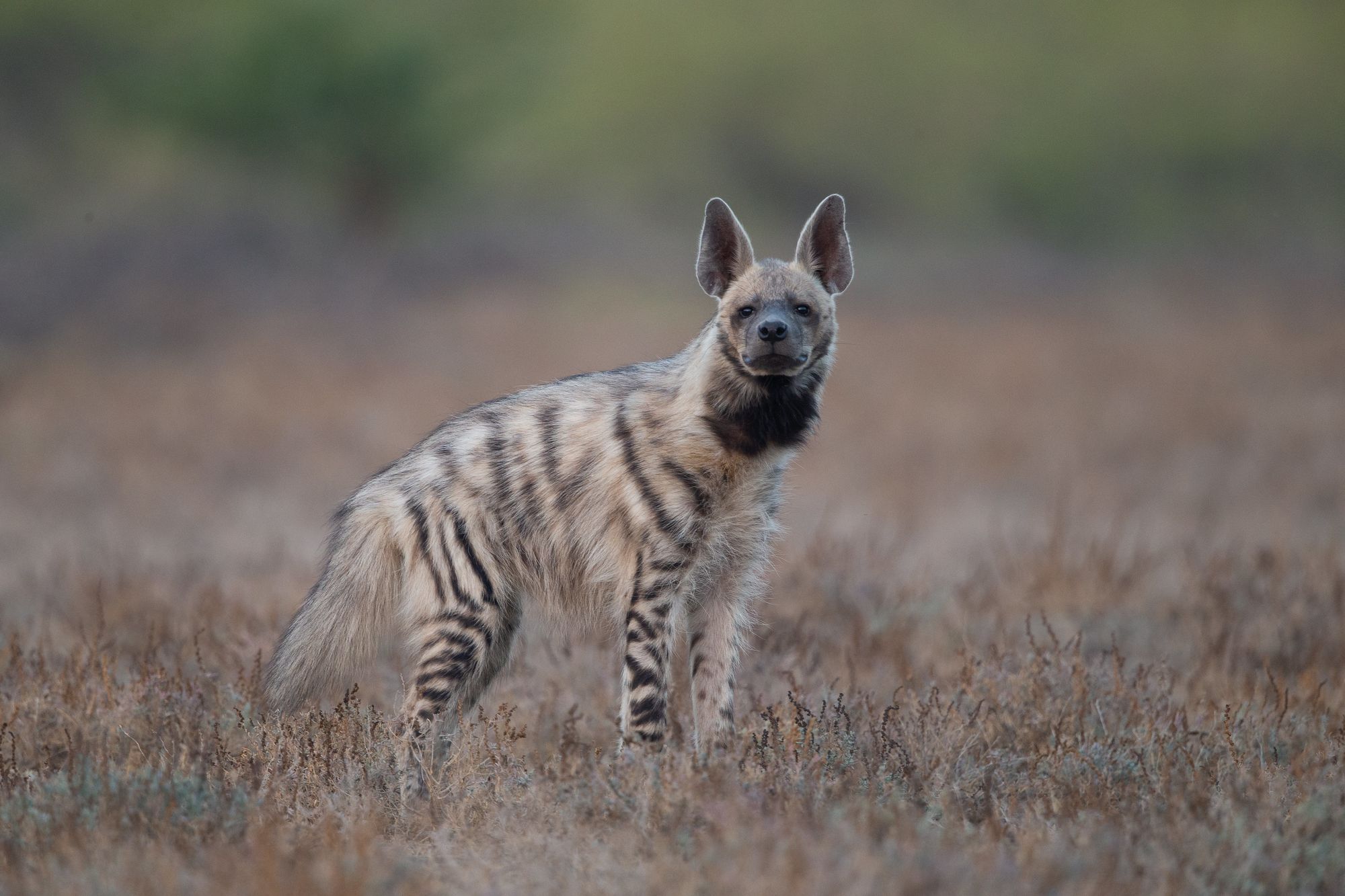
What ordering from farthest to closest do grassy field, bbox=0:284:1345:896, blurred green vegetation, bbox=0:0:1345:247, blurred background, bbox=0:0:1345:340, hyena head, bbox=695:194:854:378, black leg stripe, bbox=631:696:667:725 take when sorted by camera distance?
blurred green vegetation, bbox=0:0:1345:247
blurred background, bbox=0:0:1345:340
hyena head, bbox=695:194:854:378
black leg stripe, bbox=631:696:667:725
grassy field, bbox=0:284:1345:896

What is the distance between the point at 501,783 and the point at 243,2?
55.1 feet

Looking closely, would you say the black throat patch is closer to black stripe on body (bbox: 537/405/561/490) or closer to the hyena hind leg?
black stripe on body (bbox: 537/405/561/490)

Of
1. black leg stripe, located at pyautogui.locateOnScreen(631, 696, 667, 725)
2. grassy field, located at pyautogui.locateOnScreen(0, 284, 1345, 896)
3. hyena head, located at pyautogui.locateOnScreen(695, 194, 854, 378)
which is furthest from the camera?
hyena head, located at pyautogui.locateOnScreen(695, 194, 854, 378)

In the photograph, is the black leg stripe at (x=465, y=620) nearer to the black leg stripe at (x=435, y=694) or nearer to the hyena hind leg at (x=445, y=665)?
the hyena hind leg at (x=445, y=665)

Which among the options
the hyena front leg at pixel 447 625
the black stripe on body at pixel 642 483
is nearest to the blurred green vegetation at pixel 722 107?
the hyena front leg at pixel 447 625

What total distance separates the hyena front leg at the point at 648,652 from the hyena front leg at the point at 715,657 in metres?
0.16

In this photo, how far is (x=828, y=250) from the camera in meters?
4.17

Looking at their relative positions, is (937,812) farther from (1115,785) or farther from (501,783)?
(501,783)

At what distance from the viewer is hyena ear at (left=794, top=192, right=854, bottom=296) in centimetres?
410

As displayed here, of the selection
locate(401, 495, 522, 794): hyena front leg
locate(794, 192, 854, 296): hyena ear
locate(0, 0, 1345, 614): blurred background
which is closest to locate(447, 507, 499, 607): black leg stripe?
locate(401, 495, 522, 794): hyena front leg

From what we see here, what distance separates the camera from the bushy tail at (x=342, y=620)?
388 cm

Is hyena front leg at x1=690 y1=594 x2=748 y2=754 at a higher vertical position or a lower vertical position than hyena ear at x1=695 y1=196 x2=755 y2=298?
lower

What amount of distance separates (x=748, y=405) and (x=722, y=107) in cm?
2284

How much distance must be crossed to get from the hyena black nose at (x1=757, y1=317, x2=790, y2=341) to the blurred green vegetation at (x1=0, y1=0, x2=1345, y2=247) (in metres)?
14.7
